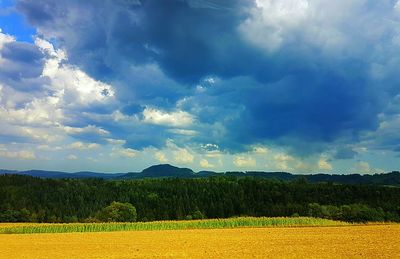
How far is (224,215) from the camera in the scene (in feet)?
471

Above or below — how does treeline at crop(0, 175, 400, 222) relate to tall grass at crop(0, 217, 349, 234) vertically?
above

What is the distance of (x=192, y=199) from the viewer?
152m

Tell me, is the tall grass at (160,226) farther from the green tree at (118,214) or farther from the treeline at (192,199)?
the treeline at (192,199)

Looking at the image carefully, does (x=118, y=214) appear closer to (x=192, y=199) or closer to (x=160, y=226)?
(x=160, y=226)

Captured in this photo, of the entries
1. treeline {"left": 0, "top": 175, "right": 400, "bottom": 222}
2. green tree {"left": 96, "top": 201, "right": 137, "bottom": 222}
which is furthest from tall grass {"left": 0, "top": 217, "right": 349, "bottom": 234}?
treeline {"left": 0, "top": 175, "right": 400, "bottom": 222}

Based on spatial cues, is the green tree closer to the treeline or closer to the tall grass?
the treeline

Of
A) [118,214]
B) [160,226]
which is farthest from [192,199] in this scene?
[160,226]

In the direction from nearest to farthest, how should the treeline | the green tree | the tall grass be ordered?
the tall grass
the green tree
the treeline

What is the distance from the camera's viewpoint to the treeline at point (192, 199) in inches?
4975

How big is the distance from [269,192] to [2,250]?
124 metres

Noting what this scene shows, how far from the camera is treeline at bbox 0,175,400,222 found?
126 m

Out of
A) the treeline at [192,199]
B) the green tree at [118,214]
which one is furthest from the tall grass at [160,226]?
the treeline at [192,199]

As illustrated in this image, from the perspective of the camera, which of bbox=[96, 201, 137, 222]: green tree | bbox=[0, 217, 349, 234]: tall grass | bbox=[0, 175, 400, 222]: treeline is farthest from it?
bbox=[0, 175, 400, 222]: treeline

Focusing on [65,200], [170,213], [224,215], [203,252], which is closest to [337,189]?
[224,215]
